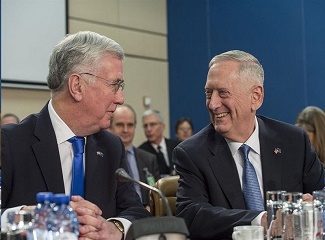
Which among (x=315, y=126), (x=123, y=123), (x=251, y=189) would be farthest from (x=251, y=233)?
(x=123, y=123)

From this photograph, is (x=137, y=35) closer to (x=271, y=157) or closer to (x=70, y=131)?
(x=271, y=157)

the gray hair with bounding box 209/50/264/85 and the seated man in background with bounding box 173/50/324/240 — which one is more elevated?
the gray hair with bounding box 209/50/264/85

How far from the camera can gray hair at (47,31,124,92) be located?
225 centimetres

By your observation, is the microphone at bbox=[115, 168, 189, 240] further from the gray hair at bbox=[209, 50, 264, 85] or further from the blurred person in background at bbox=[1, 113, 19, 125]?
the blurred person in background at bbox=[1, 113, 19, 125]

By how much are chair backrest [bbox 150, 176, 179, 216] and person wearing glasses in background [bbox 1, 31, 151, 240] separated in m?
0.32

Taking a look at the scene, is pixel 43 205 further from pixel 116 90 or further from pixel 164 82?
pixel 164 82

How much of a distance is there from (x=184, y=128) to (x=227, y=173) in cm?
511

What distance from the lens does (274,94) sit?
7.19 meters

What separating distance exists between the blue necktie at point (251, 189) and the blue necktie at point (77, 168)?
67 centimetres

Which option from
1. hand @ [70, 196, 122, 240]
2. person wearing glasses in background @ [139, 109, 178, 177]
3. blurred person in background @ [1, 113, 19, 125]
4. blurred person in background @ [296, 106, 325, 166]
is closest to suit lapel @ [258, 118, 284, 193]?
hand @ [70, 196, 122, 240]

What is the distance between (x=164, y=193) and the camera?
110 inches

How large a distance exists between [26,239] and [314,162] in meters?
1.60

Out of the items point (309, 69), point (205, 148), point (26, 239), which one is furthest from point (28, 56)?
point (26, 239)

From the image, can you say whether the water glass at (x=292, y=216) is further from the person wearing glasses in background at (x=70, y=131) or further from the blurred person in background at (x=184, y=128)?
the blurred person in background at (x=184, y=128)
